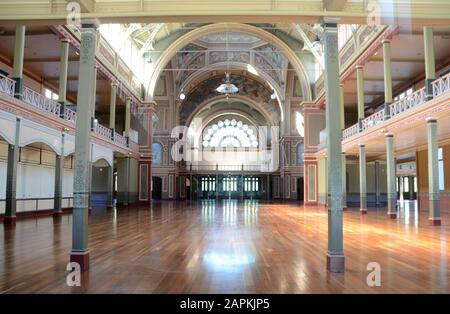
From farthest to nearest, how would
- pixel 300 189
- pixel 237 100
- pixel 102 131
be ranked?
pixel 237 100 < pixel 300 189 < pixel 102 131

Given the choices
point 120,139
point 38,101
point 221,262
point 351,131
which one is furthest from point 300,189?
point 221,262

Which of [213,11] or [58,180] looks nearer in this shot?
[213,11]

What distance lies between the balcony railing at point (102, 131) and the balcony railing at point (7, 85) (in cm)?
615

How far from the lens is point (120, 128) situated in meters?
29.4

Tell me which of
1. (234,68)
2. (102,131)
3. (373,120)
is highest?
(234,68)

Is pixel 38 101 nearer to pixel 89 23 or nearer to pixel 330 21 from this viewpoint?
pixel 89 23

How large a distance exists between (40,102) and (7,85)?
6.40ft

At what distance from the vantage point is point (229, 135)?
Result: 148 feet

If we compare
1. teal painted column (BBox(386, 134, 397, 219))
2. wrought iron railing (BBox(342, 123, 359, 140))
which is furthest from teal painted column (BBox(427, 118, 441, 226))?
wrought iron railing (BBox(342, 123, 359, 140))

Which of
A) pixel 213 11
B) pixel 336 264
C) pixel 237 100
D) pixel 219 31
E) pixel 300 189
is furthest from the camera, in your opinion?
pixel 237 100

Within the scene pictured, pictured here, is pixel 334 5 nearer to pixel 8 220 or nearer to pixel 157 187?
pixel 8 220

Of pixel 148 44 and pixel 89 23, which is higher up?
pixel 148 44
